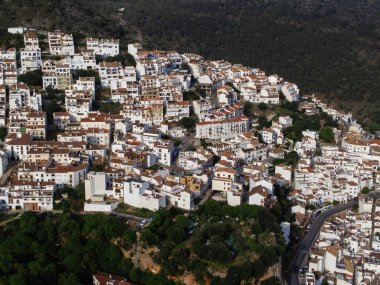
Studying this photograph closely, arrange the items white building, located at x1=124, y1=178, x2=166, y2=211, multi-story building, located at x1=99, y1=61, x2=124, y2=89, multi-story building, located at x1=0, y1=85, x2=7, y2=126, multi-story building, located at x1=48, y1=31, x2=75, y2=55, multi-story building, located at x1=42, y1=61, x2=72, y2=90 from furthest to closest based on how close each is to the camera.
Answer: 1. multi-story building, located at x1=48, y1=31, x2=75, y2=55
2. multi-story building, located at x1=99, y1=61, x2=124, y2=89
3. multi-story building, located at x1=42, y1=61, x2=72, y2=90
4. multi-story building, located at x1=0, y1=85, x2=7, y2=126
5. white building, located at x1=124, y1=178, x2=166, y2=211

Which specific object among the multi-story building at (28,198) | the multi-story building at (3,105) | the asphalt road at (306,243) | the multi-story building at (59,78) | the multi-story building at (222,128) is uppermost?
the multi-story building at (59,78)

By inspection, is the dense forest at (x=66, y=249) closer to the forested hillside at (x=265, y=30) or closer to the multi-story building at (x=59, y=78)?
the multi-story building at (x=59, y=78)

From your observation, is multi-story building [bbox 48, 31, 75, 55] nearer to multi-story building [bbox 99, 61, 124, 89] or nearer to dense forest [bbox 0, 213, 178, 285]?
multi-story building [bbox 99, 61, 124, 89]

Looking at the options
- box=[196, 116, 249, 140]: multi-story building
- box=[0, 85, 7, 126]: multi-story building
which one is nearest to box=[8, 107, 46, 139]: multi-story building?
box=[0, 85, 7, 126]: multi-story building

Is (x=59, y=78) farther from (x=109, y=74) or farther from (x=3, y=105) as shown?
(x=3, y=105)

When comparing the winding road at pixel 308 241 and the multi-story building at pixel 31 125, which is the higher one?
the multi-story building at pixel 31 125

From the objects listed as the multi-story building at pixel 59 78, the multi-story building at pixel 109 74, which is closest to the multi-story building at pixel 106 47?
the multi-story building at pixel 109 74

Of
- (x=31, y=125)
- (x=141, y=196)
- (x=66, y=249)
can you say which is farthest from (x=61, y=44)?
(x=66, y=249)
